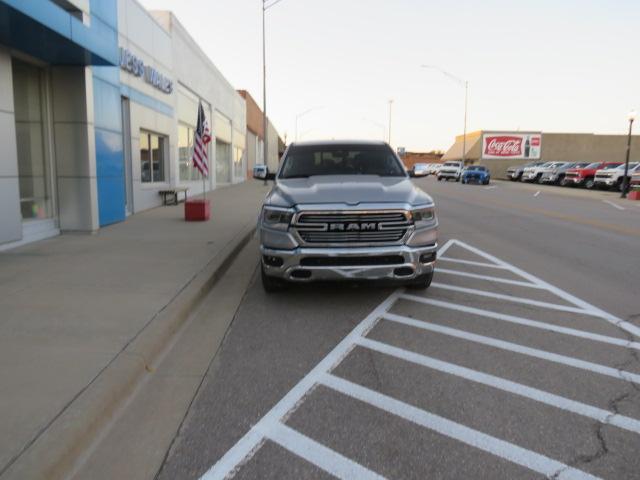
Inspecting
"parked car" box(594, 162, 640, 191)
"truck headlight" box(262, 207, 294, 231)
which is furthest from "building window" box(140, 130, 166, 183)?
"parked car" box(594, 162, 640, 191)

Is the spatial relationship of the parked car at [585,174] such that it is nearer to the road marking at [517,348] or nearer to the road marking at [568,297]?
the road marking at [568,297]

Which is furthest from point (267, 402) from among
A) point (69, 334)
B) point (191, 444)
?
point (69, 334)

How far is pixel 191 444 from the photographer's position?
3264 mm

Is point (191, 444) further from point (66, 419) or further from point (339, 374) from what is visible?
point (339, 374)

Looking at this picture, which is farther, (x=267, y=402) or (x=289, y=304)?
(x=289, y=304)

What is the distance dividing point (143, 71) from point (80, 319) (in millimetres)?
12281

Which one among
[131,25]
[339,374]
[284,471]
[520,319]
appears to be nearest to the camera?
[284,471]

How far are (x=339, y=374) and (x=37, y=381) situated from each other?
84.4 inches

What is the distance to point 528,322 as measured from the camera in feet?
18.5

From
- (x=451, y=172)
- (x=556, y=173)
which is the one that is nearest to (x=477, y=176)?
(x=556, y=173)

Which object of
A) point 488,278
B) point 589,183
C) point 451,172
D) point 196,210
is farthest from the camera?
point 451,172

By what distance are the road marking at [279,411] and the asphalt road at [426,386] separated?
1 centimetres

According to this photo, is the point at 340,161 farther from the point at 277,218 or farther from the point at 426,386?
the point at 426,386

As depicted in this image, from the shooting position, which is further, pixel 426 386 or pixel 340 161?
pixel 340 161
